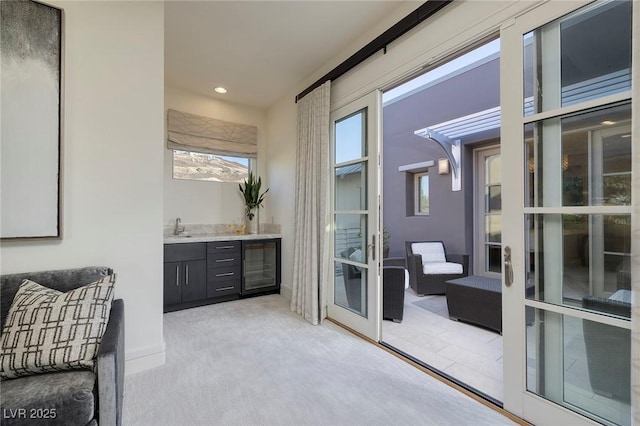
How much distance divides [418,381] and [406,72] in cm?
236

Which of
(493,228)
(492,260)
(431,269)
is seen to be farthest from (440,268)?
(493,228)

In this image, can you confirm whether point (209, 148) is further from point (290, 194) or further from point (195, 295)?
point (195, 295)

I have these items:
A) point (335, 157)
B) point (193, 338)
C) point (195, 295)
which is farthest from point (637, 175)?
point (195, 295)

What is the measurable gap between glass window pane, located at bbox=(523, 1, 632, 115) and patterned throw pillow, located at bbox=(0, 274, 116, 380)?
264 centimetres

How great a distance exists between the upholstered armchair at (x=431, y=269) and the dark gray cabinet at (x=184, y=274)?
9.73ft

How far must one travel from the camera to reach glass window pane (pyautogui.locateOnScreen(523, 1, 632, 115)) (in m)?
1.36

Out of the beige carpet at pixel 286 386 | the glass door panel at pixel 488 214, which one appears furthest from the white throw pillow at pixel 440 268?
the beige carpet at pixel 286 386

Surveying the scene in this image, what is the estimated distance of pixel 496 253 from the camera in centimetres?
468

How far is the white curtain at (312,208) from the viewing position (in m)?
3.10

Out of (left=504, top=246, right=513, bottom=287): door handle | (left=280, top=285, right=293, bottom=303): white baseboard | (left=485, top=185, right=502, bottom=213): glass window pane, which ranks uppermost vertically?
(left=485, top=185, right=502, bottom=213): glass window pane

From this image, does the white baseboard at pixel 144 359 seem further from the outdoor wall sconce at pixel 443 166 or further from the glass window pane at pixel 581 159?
the outdoor wall sconce at pixel 443 166

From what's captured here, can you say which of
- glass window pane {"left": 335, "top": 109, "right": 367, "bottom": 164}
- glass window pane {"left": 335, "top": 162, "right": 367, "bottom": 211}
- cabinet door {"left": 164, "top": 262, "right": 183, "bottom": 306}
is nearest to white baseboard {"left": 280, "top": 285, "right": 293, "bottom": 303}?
cabinet door {"left": 164, "top": 262, "right": 183, "bottom": 306}

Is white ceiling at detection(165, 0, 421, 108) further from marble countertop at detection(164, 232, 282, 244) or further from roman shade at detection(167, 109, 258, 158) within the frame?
marble countertop at detection(164, 232, 282, 244)

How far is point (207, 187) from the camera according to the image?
4.25m
